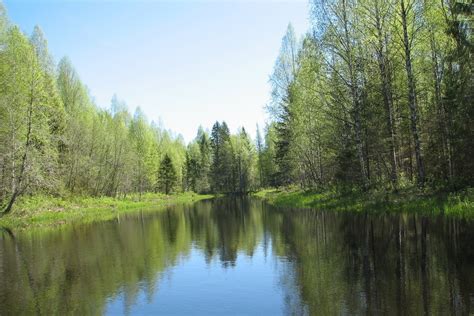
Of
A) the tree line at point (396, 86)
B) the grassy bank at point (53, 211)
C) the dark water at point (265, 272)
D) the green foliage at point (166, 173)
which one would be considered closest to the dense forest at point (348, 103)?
the tree line at point (396, 86)

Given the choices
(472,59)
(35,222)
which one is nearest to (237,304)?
(472,59)

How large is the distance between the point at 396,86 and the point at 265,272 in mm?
20208

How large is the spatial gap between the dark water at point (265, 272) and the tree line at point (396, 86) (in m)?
6.39

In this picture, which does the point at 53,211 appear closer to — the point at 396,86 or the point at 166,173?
the point at 396,86

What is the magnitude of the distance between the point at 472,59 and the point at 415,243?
44.3ft

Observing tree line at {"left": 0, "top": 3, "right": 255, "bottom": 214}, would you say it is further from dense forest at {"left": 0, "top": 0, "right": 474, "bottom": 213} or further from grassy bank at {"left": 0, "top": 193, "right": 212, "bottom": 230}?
grassy bank at {"left": 0, "top": 193, "right": 212, "bottom": 230}

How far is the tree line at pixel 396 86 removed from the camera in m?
20.4

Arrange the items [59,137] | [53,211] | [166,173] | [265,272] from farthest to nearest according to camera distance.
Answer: [166,173] → [59,137] → [53,211] → [265,272]

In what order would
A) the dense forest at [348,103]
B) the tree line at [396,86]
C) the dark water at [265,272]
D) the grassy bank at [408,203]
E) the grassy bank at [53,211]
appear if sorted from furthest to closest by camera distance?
the grassy bank at [53,211], the dense forest at [348,103], the tree line at [396,86], the grassy bank at [408,203], the dark water at [265,272]

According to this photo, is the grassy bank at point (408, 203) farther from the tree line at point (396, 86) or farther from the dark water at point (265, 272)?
the tree line at point (396, 86)

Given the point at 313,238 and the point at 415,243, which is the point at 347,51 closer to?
the point at 313,238

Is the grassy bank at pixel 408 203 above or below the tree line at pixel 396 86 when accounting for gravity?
below

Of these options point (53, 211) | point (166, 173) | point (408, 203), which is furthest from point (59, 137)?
point (166, 173)

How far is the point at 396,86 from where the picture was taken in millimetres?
26953
